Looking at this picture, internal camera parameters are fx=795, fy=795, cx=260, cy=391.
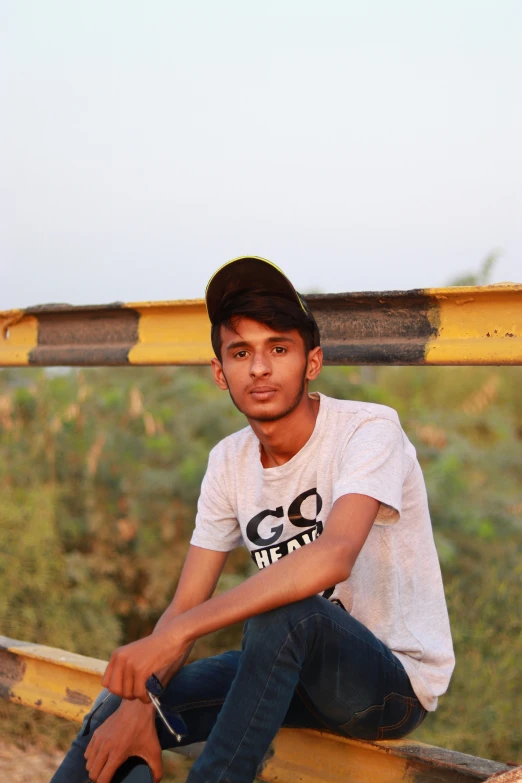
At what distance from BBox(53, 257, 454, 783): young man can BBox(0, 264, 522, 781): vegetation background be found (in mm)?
1126

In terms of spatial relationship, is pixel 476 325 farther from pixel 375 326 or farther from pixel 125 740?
pixel 125 740

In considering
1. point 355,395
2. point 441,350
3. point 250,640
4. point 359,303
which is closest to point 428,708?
point 250,640

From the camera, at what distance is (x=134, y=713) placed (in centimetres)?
226

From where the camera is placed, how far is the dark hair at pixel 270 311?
92.2 inches

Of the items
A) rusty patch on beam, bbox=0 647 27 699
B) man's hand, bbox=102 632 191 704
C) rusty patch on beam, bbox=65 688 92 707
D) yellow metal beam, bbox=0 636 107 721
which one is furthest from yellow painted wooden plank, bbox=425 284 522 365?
A: rusty patch on beam, bbox=0 647 27 699

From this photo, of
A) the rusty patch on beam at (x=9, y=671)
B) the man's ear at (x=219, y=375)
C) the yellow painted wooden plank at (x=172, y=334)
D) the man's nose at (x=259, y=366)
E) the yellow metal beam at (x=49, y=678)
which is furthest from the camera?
the rusty patch on beam at (x=9, y=671)

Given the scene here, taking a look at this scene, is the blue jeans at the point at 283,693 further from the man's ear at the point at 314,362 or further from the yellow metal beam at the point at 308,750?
the man's ear at the point at 314,362

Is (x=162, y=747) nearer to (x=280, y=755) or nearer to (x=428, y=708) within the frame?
(x=280, y=755)

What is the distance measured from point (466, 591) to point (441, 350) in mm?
2077

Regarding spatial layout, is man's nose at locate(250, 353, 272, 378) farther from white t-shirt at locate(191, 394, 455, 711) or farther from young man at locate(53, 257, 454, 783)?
white t-shirt at locate(191, 394, 455, 711)

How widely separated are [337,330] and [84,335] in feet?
3.61

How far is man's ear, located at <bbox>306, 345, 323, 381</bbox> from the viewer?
2.41m

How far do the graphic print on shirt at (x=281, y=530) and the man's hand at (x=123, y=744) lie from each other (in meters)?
0.54

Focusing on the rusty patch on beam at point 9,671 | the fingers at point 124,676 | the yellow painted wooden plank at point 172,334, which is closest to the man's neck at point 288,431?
the yellow painted wooden plank at point 172,334
